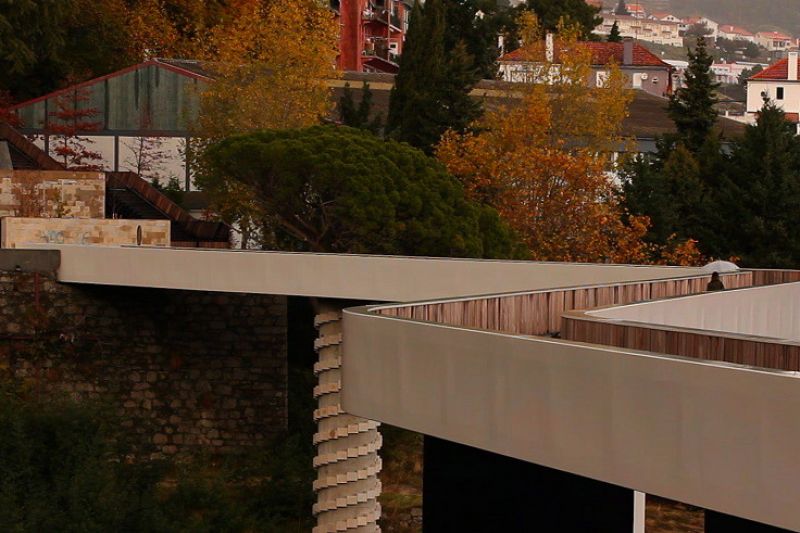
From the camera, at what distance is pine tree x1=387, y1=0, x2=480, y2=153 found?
57.1m

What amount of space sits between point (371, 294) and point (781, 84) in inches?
5074

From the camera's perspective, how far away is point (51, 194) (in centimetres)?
3756

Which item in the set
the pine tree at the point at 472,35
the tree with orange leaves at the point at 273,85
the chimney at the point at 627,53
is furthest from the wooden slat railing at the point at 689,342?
the chimney at the point at 627,53

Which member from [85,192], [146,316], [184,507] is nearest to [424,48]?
[85,192]

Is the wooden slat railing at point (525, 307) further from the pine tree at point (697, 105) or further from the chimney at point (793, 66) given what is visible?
the chimney at point (793, 66)

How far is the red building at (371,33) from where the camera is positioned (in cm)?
9612

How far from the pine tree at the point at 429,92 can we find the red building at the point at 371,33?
1003 inches

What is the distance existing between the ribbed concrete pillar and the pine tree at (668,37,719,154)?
35.2m

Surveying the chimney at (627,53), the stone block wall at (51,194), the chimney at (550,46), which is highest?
the chimney at (627,53)

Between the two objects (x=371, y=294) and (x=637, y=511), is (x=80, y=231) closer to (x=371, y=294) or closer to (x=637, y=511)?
(x=371, y=294)

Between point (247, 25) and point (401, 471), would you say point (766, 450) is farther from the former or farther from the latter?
point (247, 25)

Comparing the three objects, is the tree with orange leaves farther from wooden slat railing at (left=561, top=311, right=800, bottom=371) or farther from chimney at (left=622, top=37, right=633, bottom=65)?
chimney at (left=622, top=37, right=633, bottom=65)

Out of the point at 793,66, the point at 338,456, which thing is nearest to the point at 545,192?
the point at 338,456

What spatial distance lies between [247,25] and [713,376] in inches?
1806
